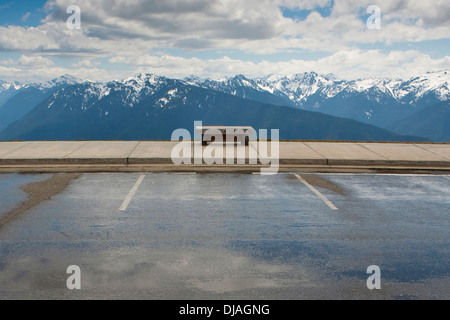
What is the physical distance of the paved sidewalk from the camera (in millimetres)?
12141

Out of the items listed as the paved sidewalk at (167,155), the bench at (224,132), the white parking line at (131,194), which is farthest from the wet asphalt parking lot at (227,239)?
the bench at (224,132)

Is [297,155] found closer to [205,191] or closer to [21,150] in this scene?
[205,191]

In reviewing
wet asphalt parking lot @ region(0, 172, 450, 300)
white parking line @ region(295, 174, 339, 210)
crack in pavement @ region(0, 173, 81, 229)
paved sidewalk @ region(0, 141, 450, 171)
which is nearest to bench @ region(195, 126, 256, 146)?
paved sidewalk @ region(0, 141, 450, 171)

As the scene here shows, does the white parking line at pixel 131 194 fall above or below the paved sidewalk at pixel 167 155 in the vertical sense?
below

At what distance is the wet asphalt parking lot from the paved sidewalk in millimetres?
1798

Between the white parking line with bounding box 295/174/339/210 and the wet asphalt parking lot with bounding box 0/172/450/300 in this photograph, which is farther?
the white parking line with bounding box 295/174/339/210

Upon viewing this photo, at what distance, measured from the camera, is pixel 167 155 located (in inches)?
500

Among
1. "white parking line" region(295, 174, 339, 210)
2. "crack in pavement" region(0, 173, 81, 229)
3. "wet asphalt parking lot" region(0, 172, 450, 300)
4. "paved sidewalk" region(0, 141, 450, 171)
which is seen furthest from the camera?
"paved sidewalk" region(0, 141, 450, 171)

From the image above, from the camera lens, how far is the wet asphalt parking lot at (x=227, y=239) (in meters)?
5.29

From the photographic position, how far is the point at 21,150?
44.3ft

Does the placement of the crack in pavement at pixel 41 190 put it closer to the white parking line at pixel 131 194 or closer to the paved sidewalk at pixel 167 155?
the paved sidewalk at pixel 167 155

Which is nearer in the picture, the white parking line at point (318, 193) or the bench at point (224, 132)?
the white parking line at point (318, 193)

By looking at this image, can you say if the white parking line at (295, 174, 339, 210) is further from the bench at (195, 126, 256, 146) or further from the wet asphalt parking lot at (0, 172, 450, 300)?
the bench at (195, 126, 256, 146)

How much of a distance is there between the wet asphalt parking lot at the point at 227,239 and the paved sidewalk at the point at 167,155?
1.80 metres
